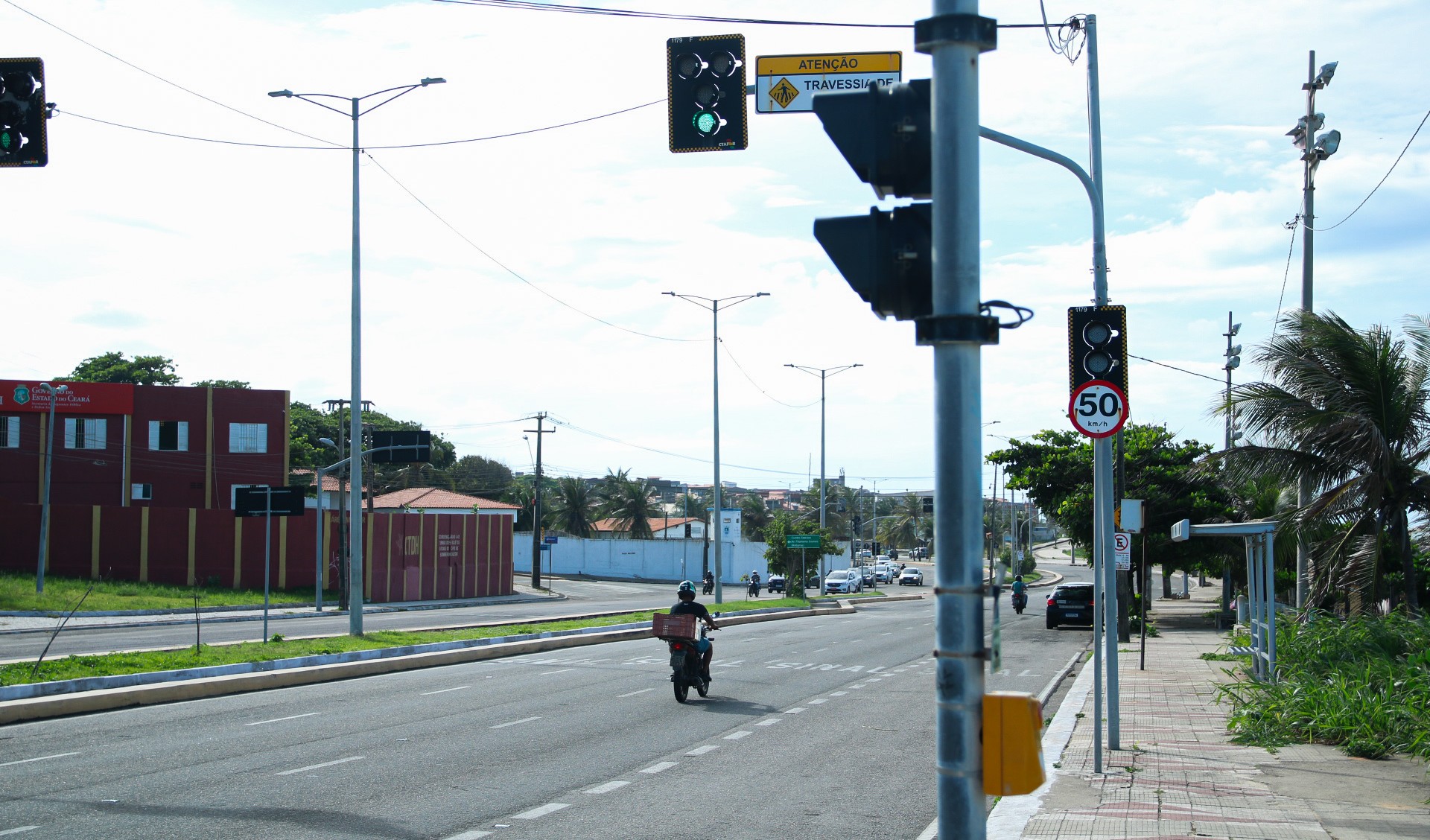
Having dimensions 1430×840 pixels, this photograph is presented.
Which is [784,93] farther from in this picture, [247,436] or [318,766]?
[247,436]

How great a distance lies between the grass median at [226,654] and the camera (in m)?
15.8

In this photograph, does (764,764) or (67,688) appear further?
(67,688)

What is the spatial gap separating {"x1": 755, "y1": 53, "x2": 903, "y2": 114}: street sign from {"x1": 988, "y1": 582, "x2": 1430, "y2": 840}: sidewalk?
6.36 meters

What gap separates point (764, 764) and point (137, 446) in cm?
5195

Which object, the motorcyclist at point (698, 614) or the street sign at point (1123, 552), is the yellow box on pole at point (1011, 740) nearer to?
the motorcyclist at point (698, 614)

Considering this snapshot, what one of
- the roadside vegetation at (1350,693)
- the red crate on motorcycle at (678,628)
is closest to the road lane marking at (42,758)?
the red crate on motorcycle at (678,628)

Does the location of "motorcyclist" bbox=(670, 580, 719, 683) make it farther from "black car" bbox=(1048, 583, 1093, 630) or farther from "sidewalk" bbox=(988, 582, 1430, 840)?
"black car" bbox=(1048, 583, 1093, 630)

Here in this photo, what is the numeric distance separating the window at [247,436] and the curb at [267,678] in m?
35.6

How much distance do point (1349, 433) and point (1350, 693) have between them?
5351 mm

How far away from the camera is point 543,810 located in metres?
9.00

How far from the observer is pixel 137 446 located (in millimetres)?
55281

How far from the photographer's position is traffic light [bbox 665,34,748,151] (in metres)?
10.9

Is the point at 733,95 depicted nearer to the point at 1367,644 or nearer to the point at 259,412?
the point at 1367,644

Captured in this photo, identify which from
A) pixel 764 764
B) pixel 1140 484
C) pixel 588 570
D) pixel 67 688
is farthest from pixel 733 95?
pixel 588 570
